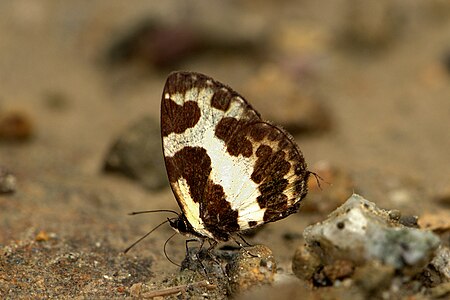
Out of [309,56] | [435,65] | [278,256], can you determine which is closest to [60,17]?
[309,56]

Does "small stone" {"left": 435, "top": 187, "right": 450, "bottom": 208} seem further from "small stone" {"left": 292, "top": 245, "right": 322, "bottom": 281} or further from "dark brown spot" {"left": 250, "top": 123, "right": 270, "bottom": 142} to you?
"small stone" {"left": 292, "top": 245, "right": 322, "bottom": 281}

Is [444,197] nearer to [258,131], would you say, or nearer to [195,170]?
[258,131]

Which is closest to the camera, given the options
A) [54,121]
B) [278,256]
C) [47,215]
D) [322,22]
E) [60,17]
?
[278,256]

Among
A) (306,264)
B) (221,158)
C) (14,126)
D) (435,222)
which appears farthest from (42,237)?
(435,222)

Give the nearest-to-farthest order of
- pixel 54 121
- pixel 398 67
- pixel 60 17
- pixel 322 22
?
pixel 54 121
pixel 398 67
pixel 322 22
pixel 60 17

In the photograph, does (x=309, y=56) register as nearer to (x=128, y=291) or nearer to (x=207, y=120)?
(x=207, y=120)
